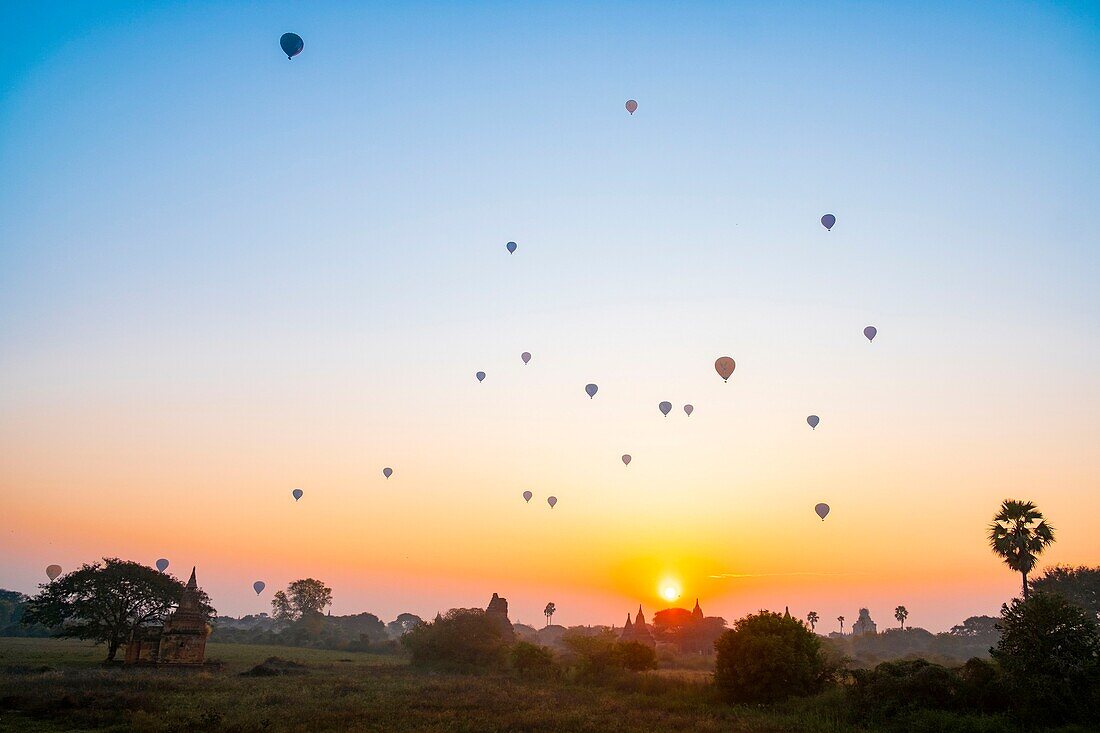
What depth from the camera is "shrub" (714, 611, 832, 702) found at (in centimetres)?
3173

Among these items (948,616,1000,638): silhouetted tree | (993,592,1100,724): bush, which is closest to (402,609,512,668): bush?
(993,592,1100,724): bush

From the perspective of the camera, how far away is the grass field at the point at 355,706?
2455 centimetres

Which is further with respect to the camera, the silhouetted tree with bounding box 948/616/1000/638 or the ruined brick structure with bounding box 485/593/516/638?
the silhouetted tree with bounding box 948/616/1000/638

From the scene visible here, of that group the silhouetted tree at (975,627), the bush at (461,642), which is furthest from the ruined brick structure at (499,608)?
the silhouetted tree at (975,627)

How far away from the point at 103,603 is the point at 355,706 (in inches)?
1464

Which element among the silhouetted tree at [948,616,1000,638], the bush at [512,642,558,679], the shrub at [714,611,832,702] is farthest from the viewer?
the silhouetted tree at [948,616,1000,638]

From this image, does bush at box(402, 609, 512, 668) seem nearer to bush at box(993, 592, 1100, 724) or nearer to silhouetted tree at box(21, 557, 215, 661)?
silhouetted tree at box(21, 557, 215, 661)

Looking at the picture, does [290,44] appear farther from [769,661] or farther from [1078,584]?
[1078,584]

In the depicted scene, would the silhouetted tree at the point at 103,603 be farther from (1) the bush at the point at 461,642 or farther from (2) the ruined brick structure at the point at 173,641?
(1) the bush at the point at 461,642

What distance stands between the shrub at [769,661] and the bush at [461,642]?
106 feet

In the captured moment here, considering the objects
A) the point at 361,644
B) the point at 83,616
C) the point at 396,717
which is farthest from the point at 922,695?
the point at 361,644

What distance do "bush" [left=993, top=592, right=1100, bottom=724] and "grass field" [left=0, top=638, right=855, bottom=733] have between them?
608 centimetres

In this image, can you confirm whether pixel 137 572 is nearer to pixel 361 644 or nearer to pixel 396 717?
pixel 396 717

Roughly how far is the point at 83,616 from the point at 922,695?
59.6 meters
